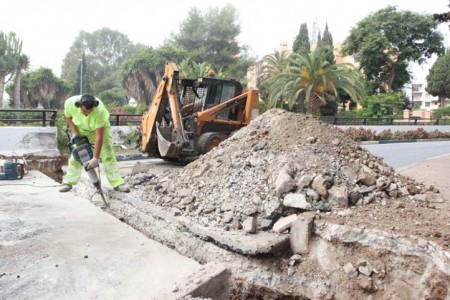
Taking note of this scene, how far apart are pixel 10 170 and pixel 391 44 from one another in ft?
116

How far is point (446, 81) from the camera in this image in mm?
42938

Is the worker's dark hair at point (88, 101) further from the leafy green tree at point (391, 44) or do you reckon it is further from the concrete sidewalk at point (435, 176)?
the leafy green tree at point (391, 44)

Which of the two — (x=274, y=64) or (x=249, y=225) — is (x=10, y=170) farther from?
(x=274, y=64)

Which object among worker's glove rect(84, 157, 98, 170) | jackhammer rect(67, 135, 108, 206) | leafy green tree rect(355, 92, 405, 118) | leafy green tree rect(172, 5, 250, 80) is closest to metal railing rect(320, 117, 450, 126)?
leafy green tree rect(355, 92, 405, 118)

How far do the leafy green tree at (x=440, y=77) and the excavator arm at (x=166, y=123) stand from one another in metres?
42.1

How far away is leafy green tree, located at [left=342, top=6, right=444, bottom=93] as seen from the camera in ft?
116

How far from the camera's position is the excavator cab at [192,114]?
28.7 ft

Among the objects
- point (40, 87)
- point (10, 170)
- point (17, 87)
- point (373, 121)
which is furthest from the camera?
point (40, 87)

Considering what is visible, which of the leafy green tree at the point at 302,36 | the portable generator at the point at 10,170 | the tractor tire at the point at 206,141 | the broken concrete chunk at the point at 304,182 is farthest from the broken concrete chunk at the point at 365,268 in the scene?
the leafy green tree at the point at 302,36

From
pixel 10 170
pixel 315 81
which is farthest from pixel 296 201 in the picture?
pixel 315 81

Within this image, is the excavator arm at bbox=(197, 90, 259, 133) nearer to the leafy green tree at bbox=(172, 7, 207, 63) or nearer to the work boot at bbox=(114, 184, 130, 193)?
the work boot at bbox=(114, 184, 130, 193)

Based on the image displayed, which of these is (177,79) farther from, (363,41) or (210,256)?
(363,41)

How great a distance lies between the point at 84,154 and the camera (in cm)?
576

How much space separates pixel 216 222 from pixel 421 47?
38824 millimetres
